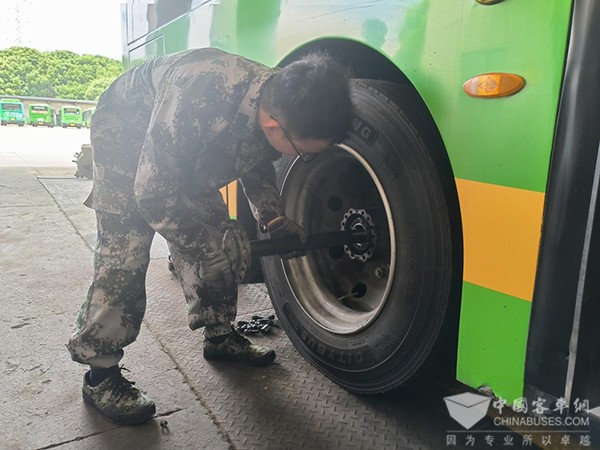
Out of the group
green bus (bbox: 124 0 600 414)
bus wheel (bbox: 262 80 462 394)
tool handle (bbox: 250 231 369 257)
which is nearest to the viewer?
green bus (bbox: 124 0 600 414)

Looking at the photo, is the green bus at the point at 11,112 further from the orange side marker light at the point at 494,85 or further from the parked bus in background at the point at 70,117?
the orange side marker light at the point at 494,85

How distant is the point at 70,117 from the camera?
33.7 metres

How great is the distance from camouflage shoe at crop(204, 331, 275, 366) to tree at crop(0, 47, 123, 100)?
43015 mm

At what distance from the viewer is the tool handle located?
189 centimetres

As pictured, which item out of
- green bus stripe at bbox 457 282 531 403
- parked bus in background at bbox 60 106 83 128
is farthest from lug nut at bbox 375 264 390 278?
parked bus in background at bbox 60 106 83 128

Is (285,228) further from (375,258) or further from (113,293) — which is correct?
(113,293)

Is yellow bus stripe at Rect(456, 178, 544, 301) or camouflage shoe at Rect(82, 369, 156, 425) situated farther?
camouflage shoe at Rect(82, 369, 156, 425)

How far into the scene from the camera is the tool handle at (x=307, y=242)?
6.19 ft

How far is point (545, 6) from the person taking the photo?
118 centimetres

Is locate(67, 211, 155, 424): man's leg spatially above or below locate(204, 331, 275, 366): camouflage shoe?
above

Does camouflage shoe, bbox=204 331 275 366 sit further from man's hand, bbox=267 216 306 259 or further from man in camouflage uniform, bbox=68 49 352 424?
man's hand, bbox=267 216 306 259

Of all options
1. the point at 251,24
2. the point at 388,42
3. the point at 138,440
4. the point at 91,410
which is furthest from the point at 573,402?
the point at 251,24

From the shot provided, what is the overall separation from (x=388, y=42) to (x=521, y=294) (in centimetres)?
90

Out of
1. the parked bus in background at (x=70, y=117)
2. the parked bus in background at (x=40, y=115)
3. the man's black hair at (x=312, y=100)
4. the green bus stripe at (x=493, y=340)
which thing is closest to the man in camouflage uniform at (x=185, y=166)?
the man's black hair at (x=312, y=100)
